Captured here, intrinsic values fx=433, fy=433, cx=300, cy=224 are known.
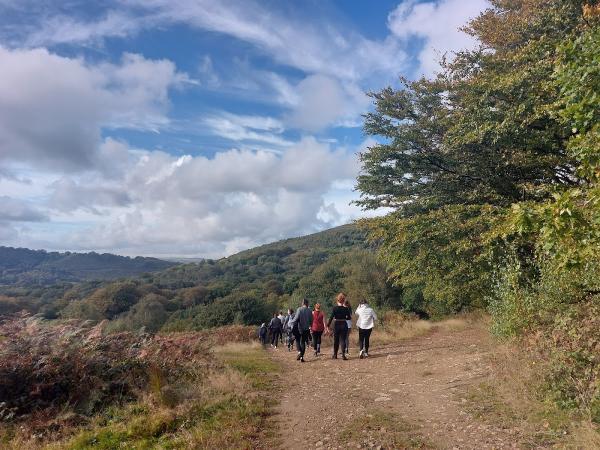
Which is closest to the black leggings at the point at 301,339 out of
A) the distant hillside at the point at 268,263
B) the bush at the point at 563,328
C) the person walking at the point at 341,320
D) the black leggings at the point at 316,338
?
the black leggings at the point at 316,338

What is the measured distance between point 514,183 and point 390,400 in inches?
371

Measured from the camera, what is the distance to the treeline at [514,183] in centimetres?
512

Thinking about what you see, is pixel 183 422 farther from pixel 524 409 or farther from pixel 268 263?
pixel 268 263

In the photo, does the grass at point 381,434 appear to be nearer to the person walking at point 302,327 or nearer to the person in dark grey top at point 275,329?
the person walking at point 302,327

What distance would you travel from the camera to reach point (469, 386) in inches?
312

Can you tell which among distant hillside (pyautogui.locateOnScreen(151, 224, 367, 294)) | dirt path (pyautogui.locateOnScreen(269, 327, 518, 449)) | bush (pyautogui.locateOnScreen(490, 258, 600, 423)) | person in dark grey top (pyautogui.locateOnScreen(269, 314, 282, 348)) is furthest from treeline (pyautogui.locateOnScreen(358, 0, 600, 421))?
distant hillside (pyautogui.locateOnScreen(151, 224, 367, 294))

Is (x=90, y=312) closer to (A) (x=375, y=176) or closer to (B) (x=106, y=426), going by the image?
(A) (x=375, y=176)

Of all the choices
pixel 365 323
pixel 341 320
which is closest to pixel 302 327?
pixel 341 320

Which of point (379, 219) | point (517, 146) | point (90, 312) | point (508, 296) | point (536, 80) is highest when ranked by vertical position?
point (536, 80)

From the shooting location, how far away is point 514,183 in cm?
1395

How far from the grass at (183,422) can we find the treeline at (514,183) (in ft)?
14.4

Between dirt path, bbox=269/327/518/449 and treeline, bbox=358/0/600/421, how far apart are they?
1.37 metres

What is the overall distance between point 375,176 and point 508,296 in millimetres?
10802

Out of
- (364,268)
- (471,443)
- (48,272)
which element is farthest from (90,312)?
(48,272)
